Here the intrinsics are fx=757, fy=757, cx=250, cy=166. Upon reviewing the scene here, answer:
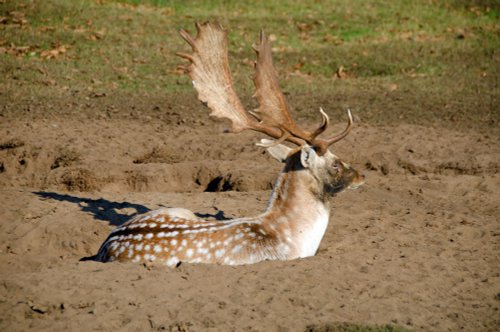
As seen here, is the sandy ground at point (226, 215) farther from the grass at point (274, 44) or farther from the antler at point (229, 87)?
the grass at point (274, 44)

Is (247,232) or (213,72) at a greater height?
(213,72)

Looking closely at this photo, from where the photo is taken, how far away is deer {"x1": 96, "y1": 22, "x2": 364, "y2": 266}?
6.71m

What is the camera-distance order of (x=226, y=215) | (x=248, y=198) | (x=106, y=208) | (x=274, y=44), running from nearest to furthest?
(x=226, y=215) < (x=106, y=208) < (x=248, y=198) < (x=274, y=44)

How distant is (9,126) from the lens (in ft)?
38.4

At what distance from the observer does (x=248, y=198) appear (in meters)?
9.09

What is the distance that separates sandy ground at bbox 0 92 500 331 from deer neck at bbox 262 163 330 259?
0.31m

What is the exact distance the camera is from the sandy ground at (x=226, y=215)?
Result: 5.69 metres

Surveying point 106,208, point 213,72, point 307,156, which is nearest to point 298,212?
point 307,156

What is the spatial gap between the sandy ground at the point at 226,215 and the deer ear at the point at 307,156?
88 centimetres

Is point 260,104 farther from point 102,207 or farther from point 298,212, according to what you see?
point 102,207

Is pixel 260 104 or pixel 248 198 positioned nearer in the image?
pixel 260 104

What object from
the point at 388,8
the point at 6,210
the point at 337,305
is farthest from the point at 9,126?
the point at 388,8

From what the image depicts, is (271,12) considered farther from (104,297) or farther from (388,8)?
(104,297)

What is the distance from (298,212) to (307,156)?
1.78 ft
